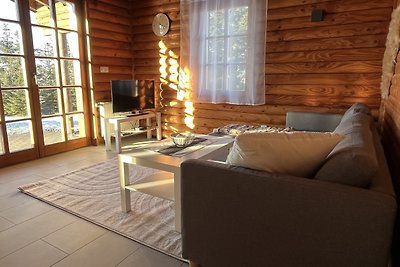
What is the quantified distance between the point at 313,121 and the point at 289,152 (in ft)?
7.20

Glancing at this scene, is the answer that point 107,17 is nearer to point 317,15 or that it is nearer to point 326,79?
point 317,15

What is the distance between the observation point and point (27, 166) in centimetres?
335

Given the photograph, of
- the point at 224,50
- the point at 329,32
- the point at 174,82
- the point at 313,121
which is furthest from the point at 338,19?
the point at 174,82

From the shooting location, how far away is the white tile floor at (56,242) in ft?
5.38

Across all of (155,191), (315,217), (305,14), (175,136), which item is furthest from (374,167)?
(305,14)

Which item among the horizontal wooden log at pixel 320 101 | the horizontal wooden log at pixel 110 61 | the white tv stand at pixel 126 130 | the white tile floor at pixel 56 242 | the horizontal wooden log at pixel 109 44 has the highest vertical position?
the horizontal wooden log at pixel 109 44

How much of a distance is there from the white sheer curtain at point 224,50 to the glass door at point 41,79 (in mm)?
1656

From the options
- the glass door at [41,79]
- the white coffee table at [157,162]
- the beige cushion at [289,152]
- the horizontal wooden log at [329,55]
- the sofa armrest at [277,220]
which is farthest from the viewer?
the glass door at [41,79]

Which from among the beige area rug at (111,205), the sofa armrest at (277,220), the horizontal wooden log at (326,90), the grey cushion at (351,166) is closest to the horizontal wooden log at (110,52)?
the beige area rug at (111,205)

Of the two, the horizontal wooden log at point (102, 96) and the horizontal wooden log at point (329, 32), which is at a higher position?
the horizontal wooden log at point (329, 32)

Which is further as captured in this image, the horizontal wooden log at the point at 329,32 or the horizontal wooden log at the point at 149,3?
the horizontal wooden log at the point at 149,3

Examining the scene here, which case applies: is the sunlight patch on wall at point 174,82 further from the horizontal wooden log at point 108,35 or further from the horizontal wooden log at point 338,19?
the horizontal wooden log at point 338,19

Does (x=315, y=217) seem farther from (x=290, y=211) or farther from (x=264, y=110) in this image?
(x=264, y=110)

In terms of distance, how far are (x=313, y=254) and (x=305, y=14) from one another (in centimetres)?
299
